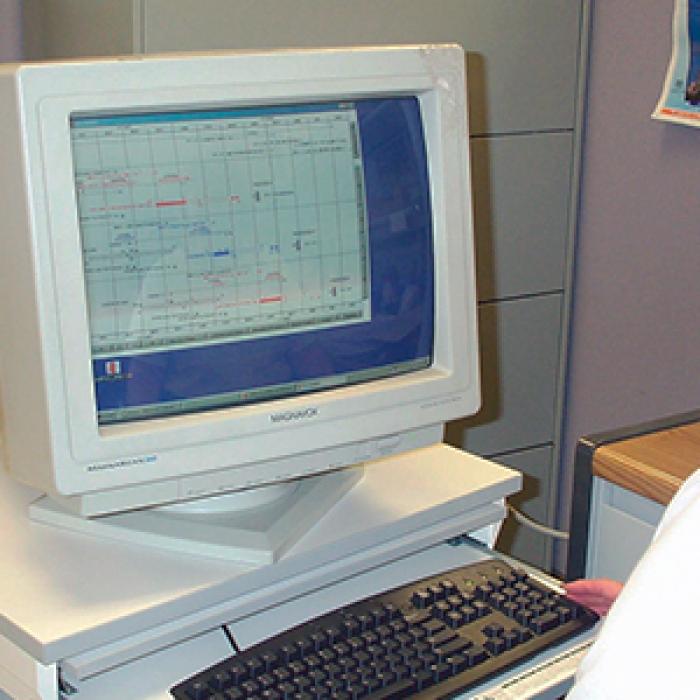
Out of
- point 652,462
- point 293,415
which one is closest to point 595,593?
point 652,462

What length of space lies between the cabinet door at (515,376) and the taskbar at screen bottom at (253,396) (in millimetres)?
1042

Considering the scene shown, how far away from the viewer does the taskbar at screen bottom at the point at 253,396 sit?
105 cm

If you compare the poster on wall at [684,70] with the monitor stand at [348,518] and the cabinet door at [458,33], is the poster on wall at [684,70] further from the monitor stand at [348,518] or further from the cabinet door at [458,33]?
the monitor stand at [348,518]

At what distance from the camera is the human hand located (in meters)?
1.14

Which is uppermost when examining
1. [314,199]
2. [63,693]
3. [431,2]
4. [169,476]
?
[431,2]

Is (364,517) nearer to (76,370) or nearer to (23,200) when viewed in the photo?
(76,370)

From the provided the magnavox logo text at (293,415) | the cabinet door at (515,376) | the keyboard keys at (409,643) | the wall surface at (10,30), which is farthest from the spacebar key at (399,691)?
the wall surface at (10,30)

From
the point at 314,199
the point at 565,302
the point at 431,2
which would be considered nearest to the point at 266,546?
the point at 314,199

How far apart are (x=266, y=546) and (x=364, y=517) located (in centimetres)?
13

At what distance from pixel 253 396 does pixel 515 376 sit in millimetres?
1285

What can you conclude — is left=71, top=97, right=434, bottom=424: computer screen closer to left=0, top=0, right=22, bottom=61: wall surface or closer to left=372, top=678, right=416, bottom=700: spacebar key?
left=372, top=678, right=416, bottom=700: spacebar key

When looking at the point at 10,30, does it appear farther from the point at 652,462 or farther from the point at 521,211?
the point at 652,462

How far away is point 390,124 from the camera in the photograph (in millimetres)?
1139

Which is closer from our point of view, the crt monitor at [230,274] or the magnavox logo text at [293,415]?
the crt monitor at [230,274]
